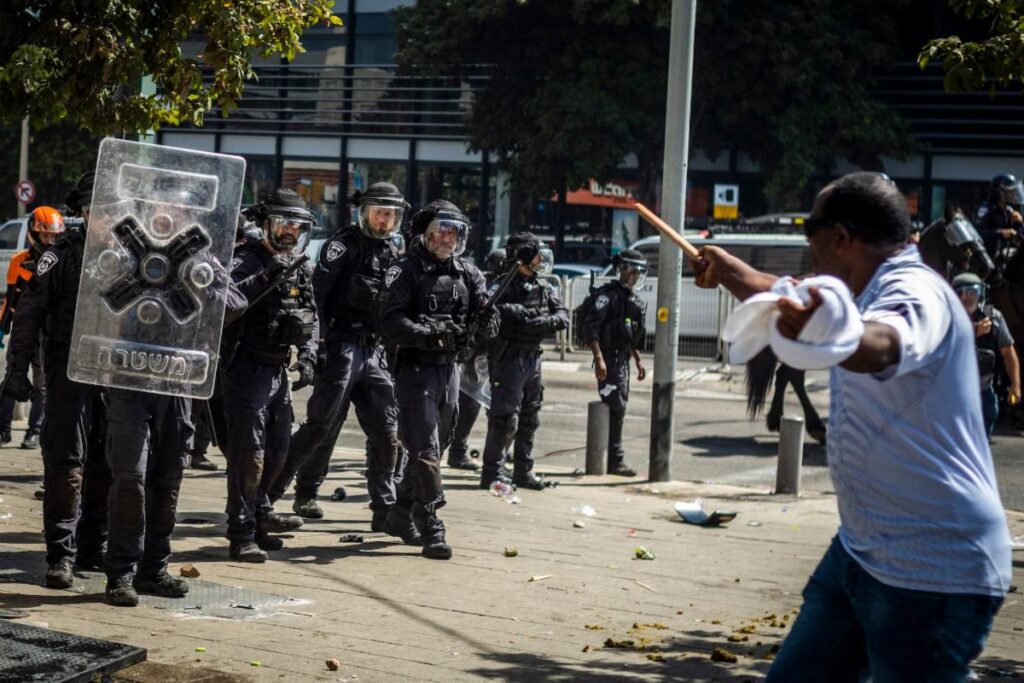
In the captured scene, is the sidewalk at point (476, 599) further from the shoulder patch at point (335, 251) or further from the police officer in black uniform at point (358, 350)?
the shoulder patch at point (335, 251)

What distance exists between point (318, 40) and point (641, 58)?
40.9 feet

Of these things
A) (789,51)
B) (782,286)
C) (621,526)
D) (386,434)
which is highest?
(789,51)

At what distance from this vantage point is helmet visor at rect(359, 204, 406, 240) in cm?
909

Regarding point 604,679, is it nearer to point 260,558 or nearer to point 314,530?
point 260,558

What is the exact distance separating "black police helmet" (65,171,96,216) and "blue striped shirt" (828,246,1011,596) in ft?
15.4

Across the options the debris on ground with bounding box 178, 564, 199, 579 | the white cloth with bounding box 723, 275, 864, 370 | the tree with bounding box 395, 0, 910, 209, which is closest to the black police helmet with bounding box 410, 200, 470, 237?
the debris on ground with bounding box 178, 564, 199, 579

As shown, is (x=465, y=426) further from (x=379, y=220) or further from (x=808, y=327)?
(x=808, y=327)

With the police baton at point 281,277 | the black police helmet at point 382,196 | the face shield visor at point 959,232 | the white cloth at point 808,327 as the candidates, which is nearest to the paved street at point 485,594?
the police baton at point 281,277

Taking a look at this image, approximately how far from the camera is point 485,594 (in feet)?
24.7

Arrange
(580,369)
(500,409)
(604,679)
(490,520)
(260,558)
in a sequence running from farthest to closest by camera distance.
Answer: (580,369) → (500,409) → (490,520) → (260,558) → (604,679)

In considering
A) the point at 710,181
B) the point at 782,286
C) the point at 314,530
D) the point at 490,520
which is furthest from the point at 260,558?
the point at 710,181

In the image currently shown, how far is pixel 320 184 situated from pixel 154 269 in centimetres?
3248

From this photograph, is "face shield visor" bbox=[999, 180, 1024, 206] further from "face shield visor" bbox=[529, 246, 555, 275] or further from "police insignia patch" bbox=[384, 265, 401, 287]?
"police insignia patch" bbox=[384, 265, 401, 287]

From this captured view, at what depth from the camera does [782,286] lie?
2926mm
